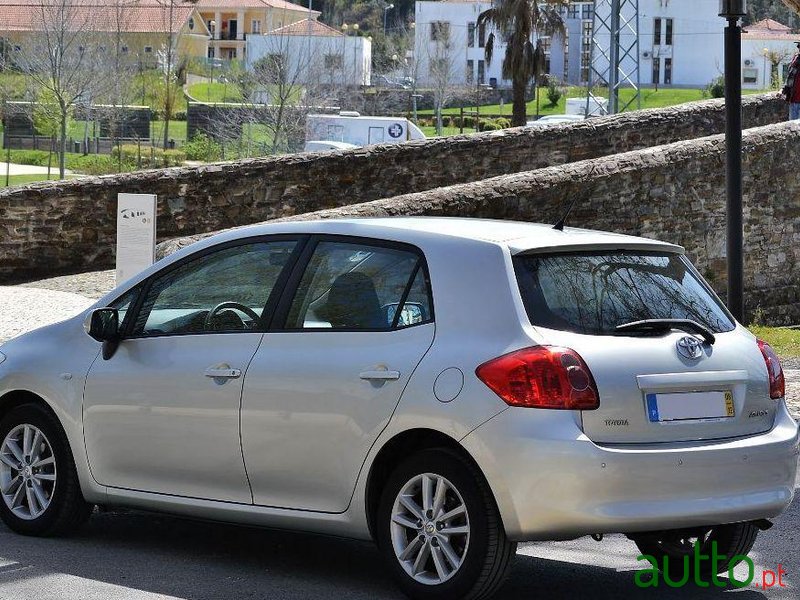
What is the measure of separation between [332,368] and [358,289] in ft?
1.21

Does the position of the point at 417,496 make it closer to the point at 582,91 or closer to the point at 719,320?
the point at 719,320

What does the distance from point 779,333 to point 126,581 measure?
12.0m

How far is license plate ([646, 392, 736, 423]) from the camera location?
18.3 feet

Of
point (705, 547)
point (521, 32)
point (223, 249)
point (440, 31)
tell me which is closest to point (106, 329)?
point (223, 249)

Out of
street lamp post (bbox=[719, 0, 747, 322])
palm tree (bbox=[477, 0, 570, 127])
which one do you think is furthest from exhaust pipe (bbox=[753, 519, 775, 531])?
palm tree (bbox=[477, 0, 570, 127])

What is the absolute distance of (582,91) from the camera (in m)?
93.8

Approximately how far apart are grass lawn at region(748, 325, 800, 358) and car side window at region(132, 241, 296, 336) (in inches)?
358

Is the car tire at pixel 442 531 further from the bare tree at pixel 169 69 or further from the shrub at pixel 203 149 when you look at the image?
the bare tree at pixel 169 69

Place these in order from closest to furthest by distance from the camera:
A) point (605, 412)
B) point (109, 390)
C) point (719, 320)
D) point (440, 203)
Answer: point (605, 412) → point (719, 320) → point (109, 390) → point (440, 203)

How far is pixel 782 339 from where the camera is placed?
1612cm

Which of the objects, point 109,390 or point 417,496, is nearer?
point 417,496

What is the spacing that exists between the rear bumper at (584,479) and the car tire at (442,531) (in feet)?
0.33

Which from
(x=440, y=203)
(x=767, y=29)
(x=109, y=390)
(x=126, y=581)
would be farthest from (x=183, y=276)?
(x=767, y=29)

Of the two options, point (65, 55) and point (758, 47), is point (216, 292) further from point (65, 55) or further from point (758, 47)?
point (758, 47)
